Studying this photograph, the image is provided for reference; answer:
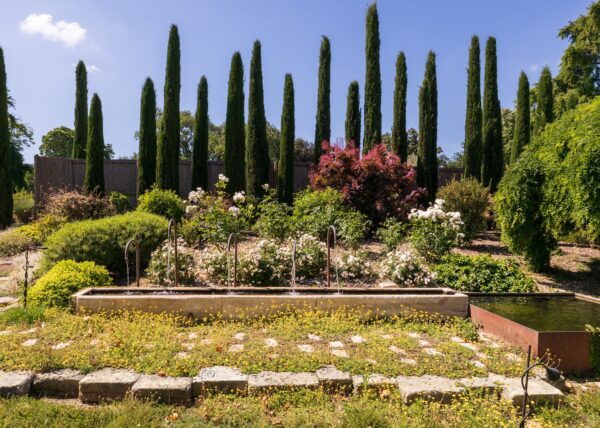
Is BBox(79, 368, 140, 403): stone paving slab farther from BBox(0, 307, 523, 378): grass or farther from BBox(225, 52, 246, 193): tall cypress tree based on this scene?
BBox(225, 52, 246, 193): tall cypress tree

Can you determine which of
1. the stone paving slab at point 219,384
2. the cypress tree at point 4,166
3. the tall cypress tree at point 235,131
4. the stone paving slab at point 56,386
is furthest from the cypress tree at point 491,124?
the cypress tree at point 4,166

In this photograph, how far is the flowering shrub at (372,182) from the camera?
35.2ft

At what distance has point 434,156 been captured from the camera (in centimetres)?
1514

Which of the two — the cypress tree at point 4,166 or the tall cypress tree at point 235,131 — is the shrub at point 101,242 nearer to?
the tall cypress tree at point 235,131

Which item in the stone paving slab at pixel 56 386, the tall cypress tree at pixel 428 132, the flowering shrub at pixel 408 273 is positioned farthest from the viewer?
the tall cypress tree at pixel 428 132

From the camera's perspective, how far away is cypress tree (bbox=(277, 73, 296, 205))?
15008 millimetres

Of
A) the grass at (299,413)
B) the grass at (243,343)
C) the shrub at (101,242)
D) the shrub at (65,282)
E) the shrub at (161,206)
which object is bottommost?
the grass at (299,413)

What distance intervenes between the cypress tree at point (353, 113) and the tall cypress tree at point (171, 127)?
6.21 metres

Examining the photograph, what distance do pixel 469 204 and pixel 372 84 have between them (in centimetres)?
700

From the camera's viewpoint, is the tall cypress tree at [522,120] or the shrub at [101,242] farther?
the tall cypress tree at [522,120]

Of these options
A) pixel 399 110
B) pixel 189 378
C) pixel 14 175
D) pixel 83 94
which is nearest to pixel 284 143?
pixel 399 110

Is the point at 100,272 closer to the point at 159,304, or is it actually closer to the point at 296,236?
the point at 159,304

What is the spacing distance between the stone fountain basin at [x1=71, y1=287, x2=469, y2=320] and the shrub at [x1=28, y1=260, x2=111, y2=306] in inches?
11.1

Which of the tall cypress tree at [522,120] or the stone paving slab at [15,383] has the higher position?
the tall cypress tree at [522,120]
